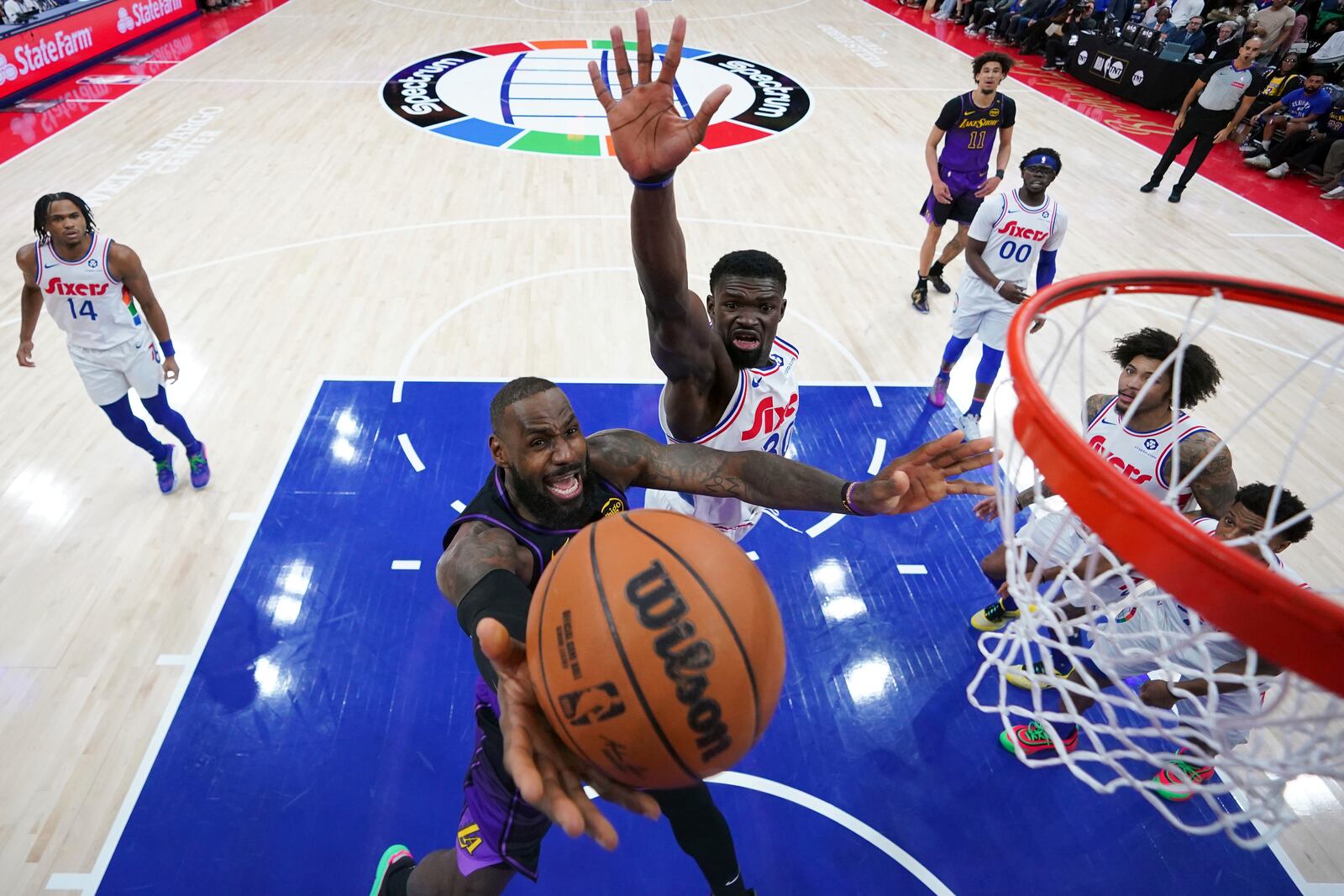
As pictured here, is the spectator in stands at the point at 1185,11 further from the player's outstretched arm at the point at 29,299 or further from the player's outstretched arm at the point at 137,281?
the player's outstretched arm at the point at 29,299

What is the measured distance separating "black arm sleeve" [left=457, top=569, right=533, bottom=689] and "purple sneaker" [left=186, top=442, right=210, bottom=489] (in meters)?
3.28

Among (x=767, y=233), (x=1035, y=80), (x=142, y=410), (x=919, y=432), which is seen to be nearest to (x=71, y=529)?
(x=142, y=410)

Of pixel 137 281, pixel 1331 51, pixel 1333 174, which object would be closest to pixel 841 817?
pixel 137 281

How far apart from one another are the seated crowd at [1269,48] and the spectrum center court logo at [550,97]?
555cm

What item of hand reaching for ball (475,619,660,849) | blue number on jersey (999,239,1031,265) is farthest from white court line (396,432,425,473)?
blue number on jersey (999,239,1031,265)

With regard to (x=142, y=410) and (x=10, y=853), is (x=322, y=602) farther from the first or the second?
(x=142, y=410)

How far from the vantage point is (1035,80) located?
13547 mm

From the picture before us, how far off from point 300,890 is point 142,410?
11.6 ft

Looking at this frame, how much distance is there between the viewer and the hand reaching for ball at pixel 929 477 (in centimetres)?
201

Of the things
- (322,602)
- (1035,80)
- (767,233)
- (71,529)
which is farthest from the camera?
(1035,80)

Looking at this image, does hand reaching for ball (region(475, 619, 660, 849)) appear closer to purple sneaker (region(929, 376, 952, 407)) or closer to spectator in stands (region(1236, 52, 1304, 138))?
purple sneaker (region(929, 376, 952, 407))

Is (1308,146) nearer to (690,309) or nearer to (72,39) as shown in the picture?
(690,309)

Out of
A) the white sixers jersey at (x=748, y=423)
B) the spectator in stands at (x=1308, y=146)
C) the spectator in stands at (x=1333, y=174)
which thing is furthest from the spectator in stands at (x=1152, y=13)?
the white sixers jersey at (x=748, y=423)

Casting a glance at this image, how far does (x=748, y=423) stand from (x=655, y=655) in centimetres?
152
